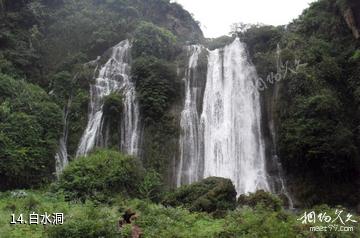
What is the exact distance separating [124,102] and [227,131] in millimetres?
5338

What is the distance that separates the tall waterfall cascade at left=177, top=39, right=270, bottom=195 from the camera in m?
18.4

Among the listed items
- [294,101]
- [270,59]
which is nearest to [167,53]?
[270,59]

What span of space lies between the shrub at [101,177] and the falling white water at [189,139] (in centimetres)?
269

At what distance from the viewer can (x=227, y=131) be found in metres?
19.7

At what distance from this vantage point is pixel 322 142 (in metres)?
17.3

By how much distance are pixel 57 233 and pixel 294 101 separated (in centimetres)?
1363

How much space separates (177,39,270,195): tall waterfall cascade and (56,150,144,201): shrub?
305cm

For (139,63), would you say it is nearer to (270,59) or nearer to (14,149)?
(270,59)

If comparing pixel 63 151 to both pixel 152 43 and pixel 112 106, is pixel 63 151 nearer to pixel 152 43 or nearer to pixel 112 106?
pixel 112 106

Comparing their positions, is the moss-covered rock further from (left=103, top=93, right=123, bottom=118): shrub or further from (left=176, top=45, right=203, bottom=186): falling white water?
(left=103, top=93, right=123, bottom=118): shrub

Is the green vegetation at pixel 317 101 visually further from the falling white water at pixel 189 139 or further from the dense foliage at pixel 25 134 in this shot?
the dense foliage at pixel 25 134
